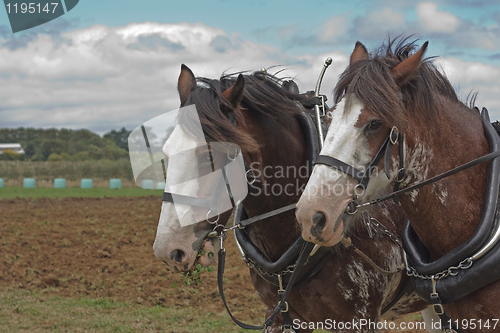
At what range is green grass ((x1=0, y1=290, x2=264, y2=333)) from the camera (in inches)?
219

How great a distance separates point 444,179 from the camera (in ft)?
7.18

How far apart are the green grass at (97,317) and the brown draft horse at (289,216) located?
2.78 metres

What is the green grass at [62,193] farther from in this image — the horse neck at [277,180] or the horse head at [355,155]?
the horse head at [355,155]

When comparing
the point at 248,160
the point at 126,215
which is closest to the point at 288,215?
the point at 248,160

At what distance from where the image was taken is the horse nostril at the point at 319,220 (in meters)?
2.05

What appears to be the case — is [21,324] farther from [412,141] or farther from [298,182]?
[412,141]

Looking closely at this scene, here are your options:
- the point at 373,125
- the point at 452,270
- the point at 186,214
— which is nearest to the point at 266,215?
the point at 186,214

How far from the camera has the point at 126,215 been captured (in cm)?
1327

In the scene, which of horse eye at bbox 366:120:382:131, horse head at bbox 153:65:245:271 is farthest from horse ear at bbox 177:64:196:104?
horse eye at bbox 366:120:382:131

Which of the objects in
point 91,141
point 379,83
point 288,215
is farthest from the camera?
point 91,141

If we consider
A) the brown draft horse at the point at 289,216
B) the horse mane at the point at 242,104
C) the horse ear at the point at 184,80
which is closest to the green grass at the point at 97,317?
the brown draft horse at the point at 289,216

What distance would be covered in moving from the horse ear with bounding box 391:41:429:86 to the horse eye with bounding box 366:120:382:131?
0.85 ft

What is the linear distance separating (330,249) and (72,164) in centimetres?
3007
